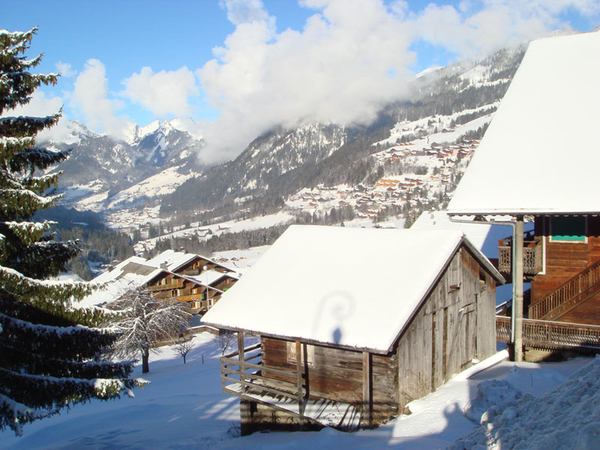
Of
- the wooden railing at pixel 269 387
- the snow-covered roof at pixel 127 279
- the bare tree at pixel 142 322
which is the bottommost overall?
the bare tree at pixel 142 322

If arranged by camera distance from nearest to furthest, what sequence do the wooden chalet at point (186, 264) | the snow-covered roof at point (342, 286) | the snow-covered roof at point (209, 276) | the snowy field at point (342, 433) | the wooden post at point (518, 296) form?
the snowy field at point (342, 433), the snow-covered roof at point (342, 286), the wooden post at point (518, 296), the snow-covered roof at point (209, 276), the wooden chalet at point (186, 264)

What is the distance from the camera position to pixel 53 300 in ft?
35.6

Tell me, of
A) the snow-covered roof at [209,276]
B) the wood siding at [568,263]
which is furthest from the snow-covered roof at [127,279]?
the wood siding at [568,263]

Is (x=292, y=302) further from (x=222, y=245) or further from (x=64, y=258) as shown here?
(x=222, y=245)

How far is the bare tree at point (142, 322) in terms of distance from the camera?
1363 inches

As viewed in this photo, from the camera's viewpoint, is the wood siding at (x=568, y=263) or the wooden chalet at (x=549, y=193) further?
the wood siding at (x=568, y=263)

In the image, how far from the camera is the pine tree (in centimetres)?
1023

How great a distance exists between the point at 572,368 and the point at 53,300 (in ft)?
44.9

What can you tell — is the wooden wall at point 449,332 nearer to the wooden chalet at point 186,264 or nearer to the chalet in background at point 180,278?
the chalet in background at point 180,278

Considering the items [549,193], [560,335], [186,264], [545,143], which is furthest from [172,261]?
[549,193]

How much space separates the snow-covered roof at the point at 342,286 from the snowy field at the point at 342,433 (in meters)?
2.10

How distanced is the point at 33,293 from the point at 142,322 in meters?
27.4

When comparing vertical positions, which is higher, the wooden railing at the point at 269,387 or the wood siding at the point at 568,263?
the wood siding at the point at 568,263

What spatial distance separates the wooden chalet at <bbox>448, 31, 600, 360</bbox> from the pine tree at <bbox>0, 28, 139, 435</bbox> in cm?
1117
